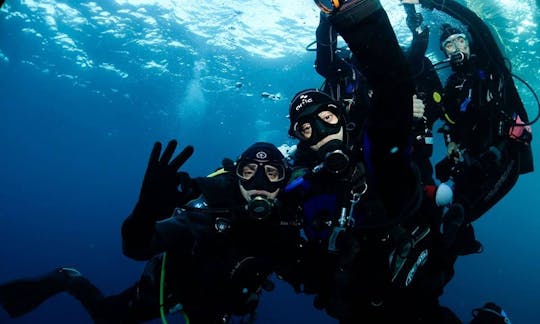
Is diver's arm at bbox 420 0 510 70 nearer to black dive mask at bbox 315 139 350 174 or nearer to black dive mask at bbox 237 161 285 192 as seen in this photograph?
black dive mask at bbox 315 139 350 174

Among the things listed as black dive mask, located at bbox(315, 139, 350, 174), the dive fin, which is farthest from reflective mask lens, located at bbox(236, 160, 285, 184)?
the dive fin

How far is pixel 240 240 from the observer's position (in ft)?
14.0

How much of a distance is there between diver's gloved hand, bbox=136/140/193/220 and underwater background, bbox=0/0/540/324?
4168 mm

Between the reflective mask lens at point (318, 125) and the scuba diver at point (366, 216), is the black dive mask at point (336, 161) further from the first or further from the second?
the reflective mask lens at point (318, 125)

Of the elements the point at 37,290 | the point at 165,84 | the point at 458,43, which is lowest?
the point at 37,290

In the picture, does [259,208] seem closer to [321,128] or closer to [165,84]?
[321,128]

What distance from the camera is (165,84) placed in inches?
1216

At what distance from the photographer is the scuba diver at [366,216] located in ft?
8.16

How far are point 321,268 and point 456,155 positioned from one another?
3.29 m

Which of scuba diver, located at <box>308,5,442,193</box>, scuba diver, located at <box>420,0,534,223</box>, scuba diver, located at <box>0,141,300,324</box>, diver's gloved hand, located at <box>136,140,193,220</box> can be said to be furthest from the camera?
scuba diver, located at <box>308,5,442,193</box>

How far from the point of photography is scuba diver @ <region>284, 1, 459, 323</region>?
2.49 meters

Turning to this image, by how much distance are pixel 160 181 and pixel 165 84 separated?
29576 millimetres

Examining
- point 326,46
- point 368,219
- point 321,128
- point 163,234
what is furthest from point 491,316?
point 326,46

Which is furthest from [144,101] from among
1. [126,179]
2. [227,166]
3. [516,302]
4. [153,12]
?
[126,179]
